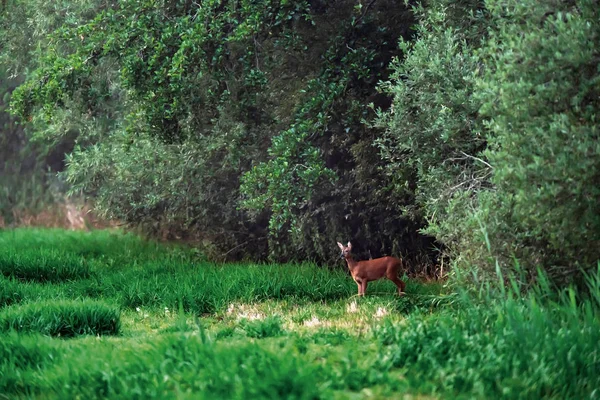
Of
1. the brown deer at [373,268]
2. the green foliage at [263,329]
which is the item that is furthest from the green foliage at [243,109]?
the green foliage at [263,329]

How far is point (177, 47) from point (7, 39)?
6.68 metres

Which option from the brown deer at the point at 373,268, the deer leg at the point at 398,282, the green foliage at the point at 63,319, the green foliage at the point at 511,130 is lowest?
the deer leg at the point at 398,282

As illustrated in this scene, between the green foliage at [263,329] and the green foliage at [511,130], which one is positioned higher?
the green foliage at [511,130]

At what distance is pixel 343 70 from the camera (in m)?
11.2

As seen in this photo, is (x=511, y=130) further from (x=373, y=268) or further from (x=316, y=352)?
(x=373, y=268)

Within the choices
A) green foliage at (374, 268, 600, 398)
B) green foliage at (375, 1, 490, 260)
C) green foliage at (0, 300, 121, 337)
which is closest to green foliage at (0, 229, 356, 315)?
green foliage at (0, 300, 121, 337)

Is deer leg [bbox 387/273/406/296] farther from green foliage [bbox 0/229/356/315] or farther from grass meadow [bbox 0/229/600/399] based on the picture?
green foliage [bbox 0/229/356/315]

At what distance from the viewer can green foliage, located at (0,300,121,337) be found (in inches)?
313

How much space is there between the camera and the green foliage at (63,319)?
7.96m

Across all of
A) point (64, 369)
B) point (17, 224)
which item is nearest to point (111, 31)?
point (64, 369)

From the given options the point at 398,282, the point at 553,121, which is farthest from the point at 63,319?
the point at 553,121

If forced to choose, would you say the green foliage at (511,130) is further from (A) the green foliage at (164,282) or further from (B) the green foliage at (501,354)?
(A) the green foliage at (164,282)

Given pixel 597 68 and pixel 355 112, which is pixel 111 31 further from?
pixel 597 68

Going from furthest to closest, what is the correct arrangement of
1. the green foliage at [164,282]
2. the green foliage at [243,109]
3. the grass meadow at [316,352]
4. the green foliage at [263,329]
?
the green foliage at [243,109] < the green foliage at [164,282] < the green foliage at [263,329] < the grass meadow at [316,352]
